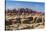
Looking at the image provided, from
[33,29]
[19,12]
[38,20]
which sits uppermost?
[19,12]

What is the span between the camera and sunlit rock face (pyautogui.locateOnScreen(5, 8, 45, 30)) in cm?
137

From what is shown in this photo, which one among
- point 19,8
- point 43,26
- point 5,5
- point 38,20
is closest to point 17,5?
point 19,8

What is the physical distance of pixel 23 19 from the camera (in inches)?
55.2

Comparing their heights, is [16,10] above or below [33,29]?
above

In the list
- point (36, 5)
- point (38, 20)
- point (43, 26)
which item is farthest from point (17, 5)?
point (43, 26)

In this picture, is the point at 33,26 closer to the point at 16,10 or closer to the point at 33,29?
the point at 33,29

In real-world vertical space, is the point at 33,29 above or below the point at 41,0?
below

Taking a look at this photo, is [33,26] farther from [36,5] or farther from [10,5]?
[10,5]

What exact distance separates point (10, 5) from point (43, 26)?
0.61m

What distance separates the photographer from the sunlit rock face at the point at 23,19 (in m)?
1.37

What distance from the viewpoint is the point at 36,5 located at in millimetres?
1440

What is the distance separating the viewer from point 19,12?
1399 mm

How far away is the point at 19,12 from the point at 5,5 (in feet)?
0.76

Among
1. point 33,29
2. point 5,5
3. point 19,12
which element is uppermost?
point 5,5
